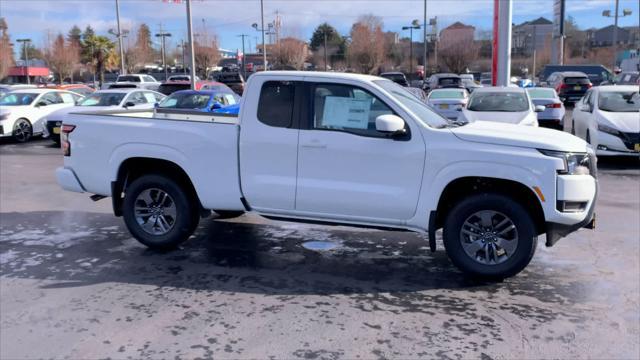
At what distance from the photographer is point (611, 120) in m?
11.9

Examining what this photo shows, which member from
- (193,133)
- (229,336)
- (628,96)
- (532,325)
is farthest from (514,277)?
(628,96)

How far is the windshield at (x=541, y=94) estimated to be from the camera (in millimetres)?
17389

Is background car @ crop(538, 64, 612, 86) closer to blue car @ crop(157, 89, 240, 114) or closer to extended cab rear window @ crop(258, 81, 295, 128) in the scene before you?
blue car @ crop(157, 89, 240, 114)

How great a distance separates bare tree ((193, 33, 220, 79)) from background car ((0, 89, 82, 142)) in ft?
156

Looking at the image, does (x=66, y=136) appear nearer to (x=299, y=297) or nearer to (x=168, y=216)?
(x=168, y=216)

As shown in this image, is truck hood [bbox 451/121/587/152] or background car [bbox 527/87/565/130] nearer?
truck hood [bbox 451/121/587/152]

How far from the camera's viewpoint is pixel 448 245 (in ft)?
18.0

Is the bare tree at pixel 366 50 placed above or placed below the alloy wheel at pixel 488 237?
above

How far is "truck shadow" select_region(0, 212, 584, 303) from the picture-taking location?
545cm

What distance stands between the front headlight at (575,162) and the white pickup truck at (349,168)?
13mm

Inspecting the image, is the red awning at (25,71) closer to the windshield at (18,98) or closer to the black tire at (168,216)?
the windshield at (18,98)

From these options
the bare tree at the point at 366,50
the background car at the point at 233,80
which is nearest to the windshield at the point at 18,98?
the background car at the point at 233,80

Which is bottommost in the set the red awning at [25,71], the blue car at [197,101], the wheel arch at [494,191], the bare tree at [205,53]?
the wheel arch at [494,191]

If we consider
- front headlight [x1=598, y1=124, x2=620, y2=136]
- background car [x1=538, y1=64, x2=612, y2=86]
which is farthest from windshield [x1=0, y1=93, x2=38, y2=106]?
background car [x1=538, y1=64, x2=612, y2=86]
